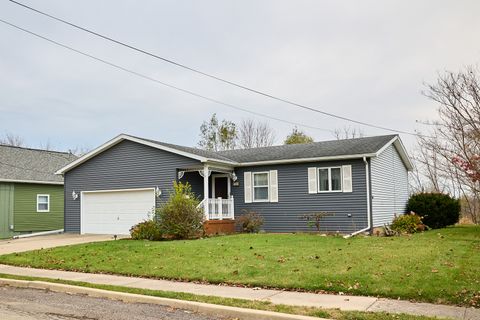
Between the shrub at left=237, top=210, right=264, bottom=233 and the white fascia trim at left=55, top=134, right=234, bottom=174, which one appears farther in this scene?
the shrub at left=237, top=210, right=264, bottom=233

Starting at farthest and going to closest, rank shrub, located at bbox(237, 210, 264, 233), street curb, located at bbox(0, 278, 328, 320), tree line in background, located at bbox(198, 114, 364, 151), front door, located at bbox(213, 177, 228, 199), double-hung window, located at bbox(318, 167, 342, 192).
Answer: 1. tree line in background, located at bbox(198, 114, 364, 151)
2. front door, located at bbox(213, 177, 228, 199)
3. shrub, located at bbox(237, 210, 264, 233)
4. double-hung window, located at bbox(318, 167, 342, 192)
5. street curb, located at bbox(0, 278, 328, 320)

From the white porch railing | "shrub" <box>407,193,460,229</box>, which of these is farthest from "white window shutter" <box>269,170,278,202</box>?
"shrub" <box>407,193,460,229</box>

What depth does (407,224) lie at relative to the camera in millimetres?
19922

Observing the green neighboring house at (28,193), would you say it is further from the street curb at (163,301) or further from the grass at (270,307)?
the grass at (270,307)

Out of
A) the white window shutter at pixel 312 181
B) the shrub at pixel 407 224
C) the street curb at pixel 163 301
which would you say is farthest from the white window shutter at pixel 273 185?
the street curb at pixel 163 301

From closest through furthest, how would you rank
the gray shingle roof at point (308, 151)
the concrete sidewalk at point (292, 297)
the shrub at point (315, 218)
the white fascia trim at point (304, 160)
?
Answer: 1. the concrete sidewalk at point (292, 297)
2. the white fascia trim at point (304, 160)
3. the shrub at point (315, 218)
4. the gray shingle roof at point (308, 151)

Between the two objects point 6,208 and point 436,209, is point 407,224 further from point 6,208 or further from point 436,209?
point 6,208

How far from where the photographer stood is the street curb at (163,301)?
7.20 meters

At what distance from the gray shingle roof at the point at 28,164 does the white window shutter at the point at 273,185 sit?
13998 mm

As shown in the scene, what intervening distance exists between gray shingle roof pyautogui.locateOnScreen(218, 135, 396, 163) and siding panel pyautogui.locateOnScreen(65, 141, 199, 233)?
322 centimetres

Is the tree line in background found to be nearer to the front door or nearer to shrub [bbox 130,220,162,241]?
the front door

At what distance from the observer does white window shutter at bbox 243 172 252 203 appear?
71.5 feet

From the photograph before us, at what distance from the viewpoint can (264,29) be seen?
17.2m

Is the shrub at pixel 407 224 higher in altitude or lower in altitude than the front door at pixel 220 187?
lower
